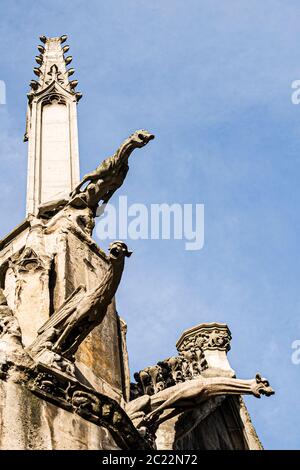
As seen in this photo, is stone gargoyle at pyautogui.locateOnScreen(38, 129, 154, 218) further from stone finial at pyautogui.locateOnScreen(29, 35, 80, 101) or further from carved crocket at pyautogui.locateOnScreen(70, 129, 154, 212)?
stone finial at pyautogui.locateOnScreen(29, 35, 80, 101)

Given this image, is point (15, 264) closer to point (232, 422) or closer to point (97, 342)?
point (97, 342)

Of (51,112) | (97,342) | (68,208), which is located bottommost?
(97,342)

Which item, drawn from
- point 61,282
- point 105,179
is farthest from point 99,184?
point 61,282

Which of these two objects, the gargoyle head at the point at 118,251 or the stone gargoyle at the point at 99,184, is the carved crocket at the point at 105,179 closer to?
the stone gargoyle at the point at 99,184

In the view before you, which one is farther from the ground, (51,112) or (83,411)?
(51,112)

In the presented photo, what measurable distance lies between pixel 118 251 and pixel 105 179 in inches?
184

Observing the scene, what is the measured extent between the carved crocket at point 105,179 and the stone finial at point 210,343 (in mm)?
3450

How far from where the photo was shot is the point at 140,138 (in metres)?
14.6

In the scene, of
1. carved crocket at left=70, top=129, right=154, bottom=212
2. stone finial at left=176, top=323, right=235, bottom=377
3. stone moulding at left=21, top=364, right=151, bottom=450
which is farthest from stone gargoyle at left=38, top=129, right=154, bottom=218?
stone moulding at left=21, top=364, right=151, bottom=450

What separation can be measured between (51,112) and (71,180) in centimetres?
240

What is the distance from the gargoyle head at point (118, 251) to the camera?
10461mm

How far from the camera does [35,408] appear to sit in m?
9.23
